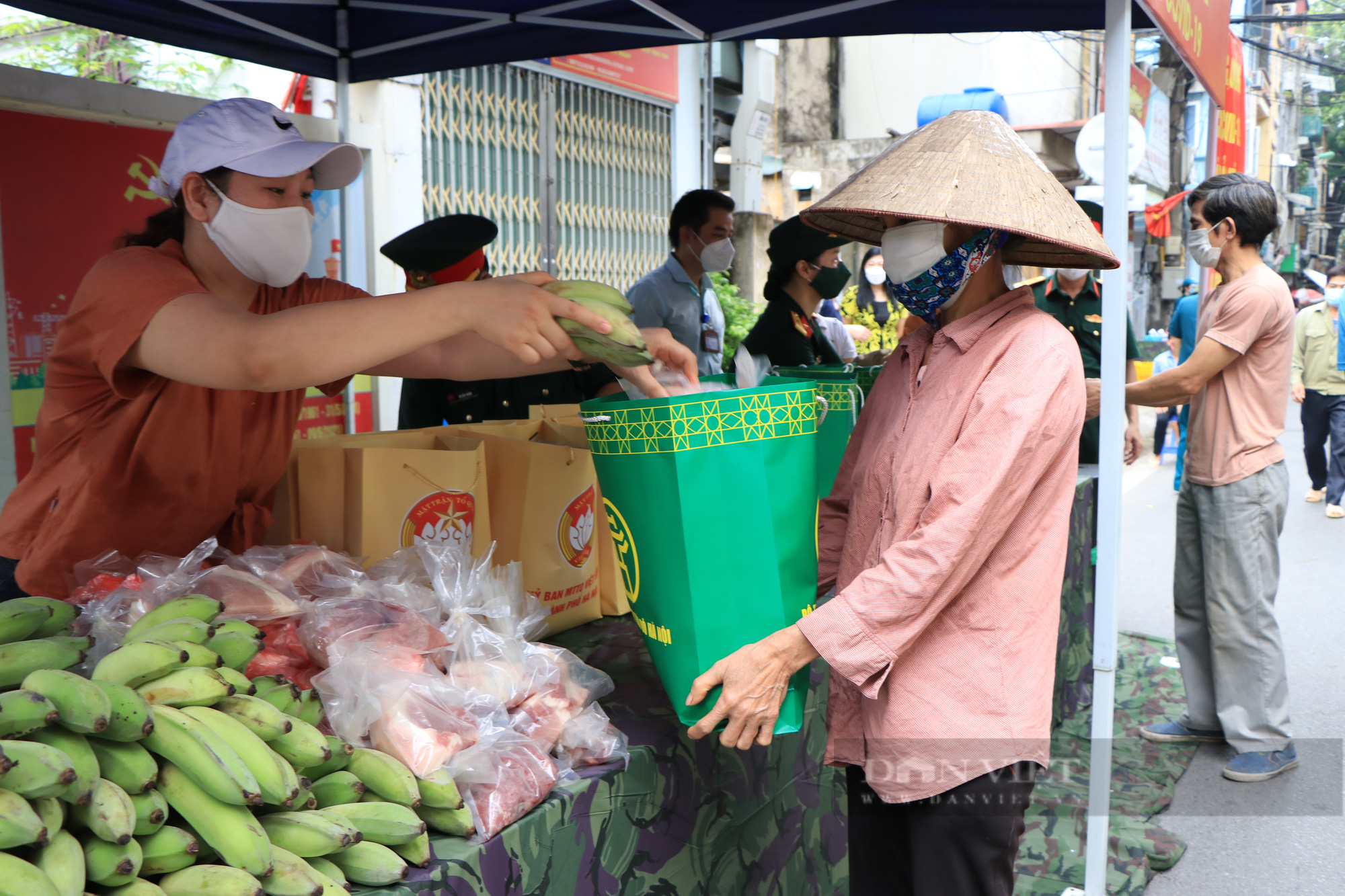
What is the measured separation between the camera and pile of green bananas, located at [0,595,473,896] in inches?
41.3

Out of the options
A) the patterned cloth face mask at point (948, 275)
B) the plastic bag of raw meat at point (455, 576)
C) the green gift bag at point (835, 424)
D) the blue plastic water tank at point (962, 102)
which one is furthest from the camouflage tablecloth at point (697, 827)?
the blue plastic water tank at point (962, 102)

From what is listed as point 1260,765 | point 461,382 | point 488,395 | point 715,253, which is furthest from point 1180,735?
point 461,382

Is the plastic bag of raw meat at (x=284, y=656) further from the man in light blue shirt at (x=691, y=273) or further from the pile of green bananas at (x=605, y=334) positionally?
the man in light blue shirt at (x=691, y=273)

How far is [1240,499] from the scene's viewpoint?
12.4ft

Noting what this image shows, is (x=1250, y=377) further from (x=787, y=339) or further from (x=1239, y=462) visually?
(x=787, y=339)

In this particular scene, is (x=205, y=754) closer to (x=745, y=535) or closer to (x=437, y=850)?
(x=437, y=850)

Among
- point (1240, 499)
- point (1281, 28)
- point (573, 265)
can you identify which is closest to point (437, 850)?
point (1240, 499)

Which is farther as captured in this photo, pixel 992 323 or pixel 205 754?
pixel 992 323

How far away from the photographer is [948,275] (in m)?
1.78

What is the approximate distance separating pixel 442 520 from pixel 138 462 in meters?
0.58

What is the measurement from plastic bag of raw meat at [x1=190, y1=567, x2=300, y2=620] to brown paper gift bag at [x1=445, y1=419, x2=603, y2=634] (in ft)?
1.96

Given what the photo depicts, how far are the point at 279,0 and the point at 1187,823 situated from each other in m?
4.26

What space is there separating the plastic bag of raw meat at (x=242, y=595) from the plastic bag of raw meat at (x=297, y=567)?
1.5 inches

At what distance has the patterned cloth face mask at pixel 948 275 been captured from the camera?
1764 millimetres
